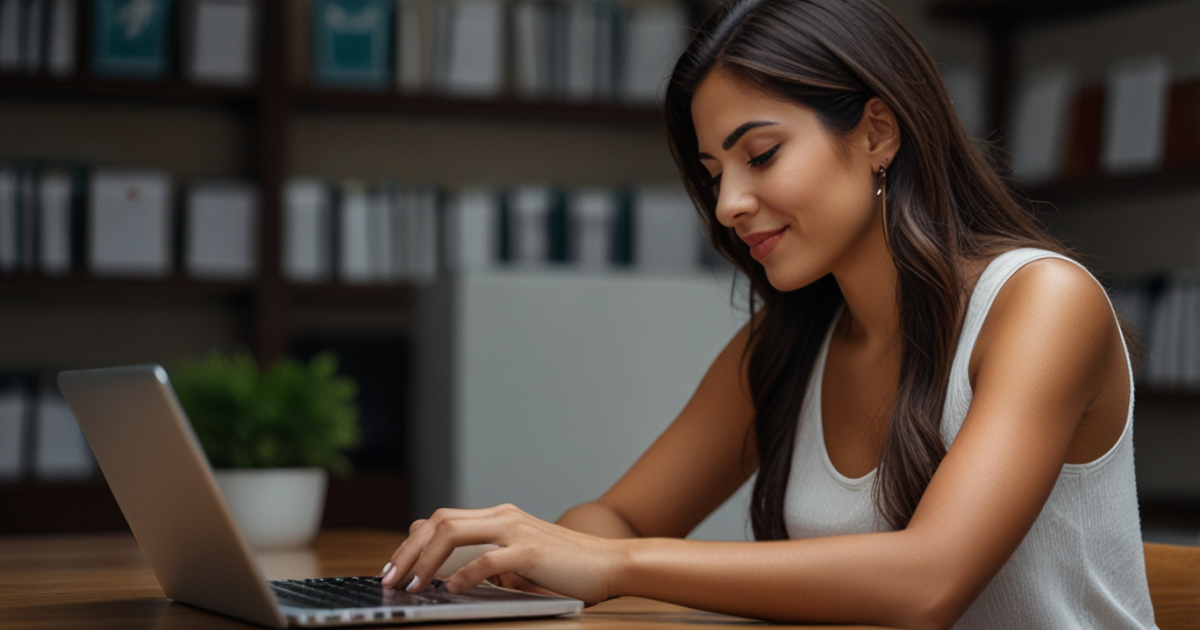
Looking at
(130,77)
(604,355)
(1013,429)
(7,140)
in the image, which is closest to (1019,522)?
(1013,429)

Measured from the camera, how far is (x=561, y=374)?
1997mm

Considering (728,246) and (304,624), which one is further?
(728,246)

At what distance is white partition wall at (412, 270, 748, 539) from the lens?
1956 mm

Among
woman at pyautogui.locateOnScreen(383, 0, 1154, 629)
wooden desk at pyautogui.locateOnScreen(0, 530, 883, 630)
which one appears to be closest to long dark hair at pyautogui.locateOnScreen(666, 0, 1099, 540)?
woman at pyautogui.locateOnScreen(383, 0, 1154, 629)

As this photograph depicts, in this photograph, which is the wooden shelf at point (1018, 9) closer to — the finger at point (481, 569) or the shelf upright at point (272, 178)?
the shelf upright at point (272, 178)

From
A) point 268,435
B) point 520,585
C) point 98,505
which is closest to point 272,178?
point 98,505

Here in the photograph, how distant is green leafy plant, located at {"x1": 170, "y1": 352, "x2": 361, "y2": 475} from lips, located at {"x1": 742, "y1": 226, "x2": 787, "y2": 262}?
19.8 inches

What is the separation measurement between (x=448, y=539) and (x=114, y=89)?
2.72 meters

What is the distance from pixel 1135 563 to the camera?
1061 mm

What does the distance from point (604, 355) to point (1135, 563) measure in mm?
1064

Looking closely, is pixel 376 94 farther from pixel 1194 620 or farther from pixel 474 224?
pixel 1194 620

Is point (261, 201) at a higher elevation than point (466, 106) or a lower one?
lower

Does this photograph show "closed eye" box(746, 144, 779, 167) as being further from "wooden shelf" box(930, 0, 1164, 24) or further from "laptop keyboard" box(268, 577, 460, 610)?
"wooden shelf" box(930, 0, 1164, 24)

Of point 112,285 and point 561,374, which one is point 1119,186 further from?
point 112,285
